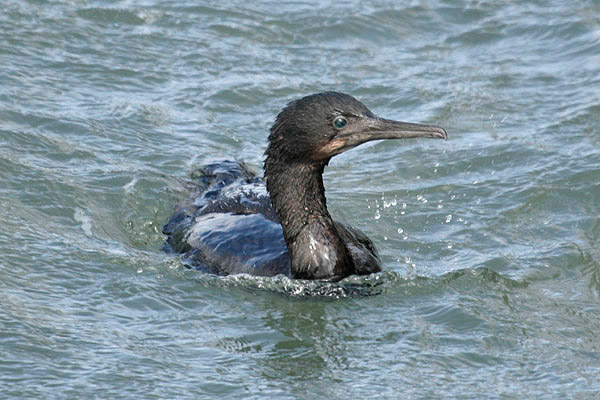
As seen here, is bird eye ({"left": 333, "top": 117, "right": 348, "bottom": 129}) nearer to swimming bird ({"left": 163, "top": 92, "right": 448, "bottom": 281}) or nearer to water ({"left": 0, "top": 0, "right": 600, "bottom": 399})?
swimming bird ({"left": 163, "top": 92, "right": 448, "bottom": 281})

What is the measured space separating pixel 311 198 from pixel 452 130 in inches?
143

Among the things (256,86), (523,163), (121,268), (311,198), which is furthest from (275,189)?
(256,86)

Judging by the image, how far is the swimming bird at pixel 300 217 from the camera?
7.59m

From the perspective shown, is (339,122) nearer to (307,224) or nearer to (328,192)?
(307,224)

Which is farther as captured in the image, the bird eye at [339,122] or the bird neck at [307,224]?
the bird neck at [307,224]

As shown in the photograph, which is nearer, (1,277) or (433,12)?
(1,277)

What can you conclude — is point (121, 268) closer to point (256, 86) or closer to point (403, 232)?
point (403, 232)

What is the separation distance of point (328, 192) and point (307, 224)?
2.13 m

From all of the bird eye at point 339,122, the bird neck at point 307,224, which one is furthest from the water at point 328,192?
the bird eye at point 339,122

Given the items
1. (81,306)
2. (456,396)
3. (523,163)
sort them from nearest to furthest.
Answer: (456,396)
(81,306)
(523,163)

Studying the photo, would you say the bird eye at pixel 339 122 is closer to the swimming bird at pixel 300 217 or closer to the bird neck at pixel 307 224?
the swimming bird at pixel 300 217

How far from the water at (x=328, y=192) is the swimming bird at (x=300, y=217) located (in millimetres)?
169

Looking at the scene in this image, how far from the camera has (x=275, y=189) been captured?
311 inches

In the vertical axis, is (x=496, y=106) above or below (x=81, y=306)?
above
